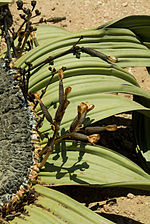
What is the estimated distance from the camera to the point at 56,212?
798 mm

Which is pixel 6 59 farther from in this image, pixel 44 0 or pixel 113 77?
pixel 44 0

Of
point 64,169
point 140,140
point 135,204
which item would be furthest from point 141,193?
point 64,169

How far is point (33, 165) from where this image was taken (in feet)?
2.81

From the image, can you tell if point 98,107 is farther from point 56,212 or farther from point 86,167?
point 56,212

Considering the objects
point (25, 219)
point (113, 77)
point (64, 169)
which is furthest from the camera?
point (113, 77)

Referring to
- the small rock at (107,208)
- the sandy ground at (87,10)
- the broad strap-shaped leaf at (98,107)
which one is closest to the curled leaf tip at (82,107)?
the broad strap-shaped leaf at (98,107)

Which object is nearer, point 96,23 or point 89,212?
point 89,212

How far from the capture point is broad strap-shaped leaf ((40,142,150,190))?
0.86 metres

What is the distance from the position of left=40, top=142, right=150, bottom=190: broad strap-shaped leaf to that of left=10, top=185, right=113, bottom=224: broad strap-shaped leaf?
56 mm

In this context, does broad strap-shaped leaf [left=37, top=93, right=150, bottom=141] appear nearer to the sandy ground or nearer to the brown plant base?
the brown plant base

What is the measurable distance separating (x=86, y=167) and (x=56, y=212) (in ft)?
0.47

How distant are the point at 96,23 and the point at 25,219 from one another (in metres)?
1.18

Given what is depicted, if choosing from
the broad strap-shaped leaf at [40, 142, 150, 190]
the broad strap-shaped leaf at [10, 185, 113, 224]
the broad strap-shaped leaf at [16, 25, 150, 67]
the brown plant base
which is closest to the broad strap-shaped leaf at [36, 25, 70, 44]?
the broad strap-shaped leaf at [16, 25, 150, 67]

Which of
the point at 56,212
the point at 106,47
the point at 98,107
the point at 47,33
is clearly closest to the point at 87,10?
the point at 47,33
